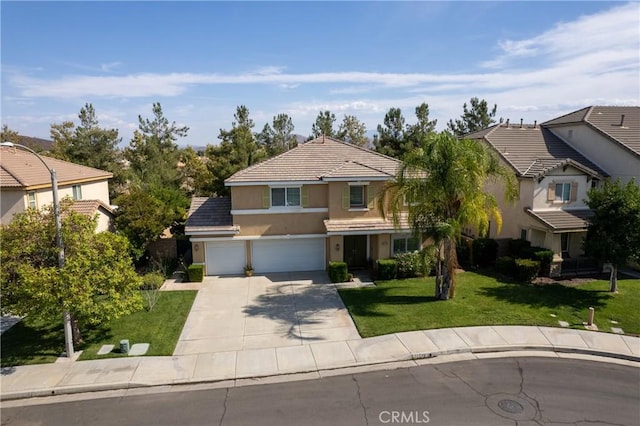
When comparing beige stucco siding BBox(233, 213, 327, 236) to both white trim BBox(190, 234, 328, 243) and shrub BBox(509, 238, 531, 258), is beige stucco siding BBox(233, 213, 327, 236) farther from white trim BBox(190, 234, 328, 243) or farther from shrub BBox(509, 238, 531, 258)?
shrub BBox(509, 238, 531, 258)

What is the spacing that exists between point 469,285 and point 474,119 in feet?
94.4

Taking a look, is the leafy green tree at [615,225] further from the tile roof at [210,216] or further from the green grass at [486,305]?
the tile roof at [210,216]

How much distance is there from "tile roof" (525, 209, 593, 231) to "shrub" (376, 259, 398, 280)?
333 inches

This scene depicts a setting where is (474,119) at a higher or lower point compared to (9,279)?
higher

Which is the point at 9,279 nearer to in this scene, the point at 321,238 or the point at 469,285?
the point at 321,238

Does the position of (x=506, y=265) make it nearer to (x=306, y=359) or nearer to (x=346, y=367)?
(x=346, y=367)

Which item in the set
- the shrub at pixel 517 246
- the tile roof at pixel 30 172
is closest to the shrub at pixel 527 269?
the shrub at pixel 517 246

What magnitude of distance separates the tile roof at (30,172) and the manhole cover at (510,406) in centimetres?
2173

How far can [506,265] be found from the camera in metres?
22.3

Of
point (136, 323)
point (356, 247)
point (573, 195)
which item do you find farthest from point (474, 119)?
point (136, 323)

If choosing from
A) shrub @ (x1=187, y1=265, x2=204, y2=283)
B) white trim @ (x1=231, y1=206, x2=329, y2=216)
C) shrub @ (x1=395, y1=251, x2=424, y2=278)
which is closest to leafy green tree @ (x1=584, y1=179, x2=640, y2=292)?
shrub @ (x1=395, y1=251, x2=424, y2=278)

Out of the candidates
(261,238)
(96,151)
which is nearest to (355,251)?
(261,238)

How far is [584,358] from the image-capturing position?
46.2ft

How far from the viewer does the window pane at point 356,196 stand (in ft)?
74.3
